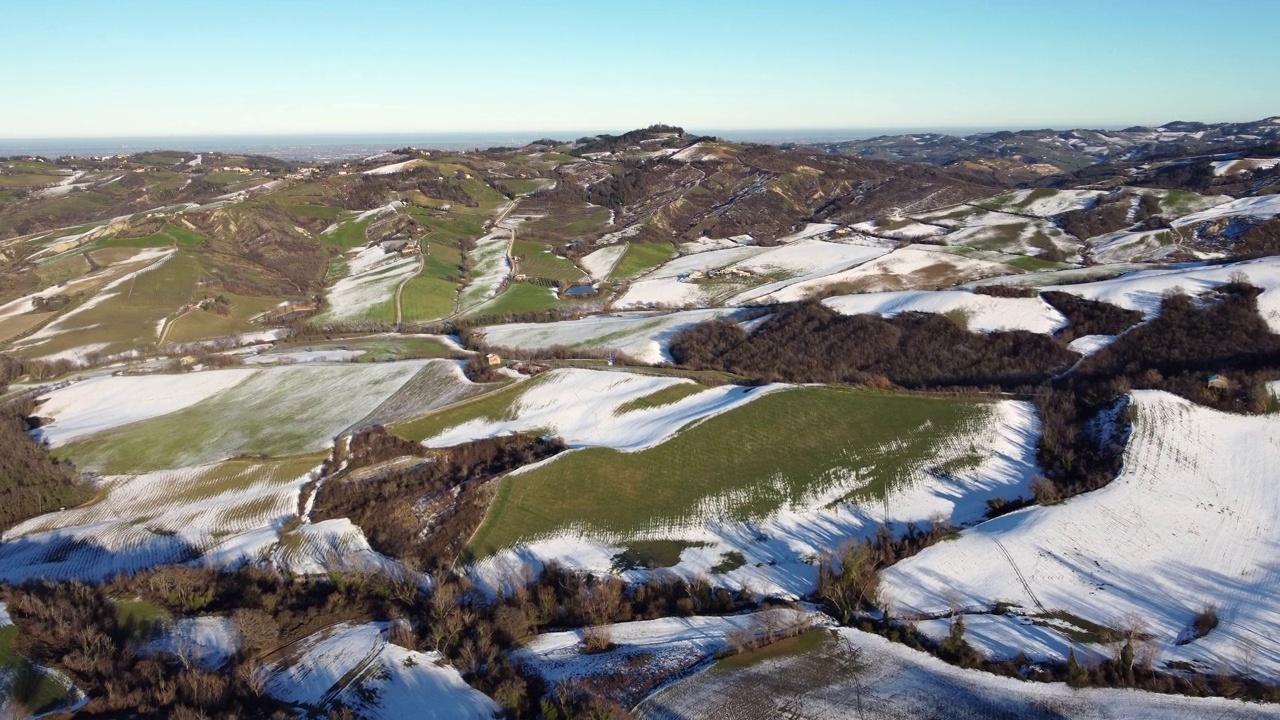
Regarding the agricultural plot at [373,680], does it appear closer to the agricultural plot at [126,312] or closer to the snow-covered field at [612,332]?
the snow-covered field at [612,332]

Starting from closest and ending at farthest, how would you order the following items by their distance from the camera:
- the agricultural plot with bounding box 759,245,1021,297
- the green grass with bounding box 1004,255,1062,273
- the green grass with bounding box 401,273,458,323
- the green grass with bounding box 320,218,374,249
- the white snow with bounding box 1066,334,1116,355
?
the white snow with bounding box 1066,334,1116,355 → the agricultural plot with bounding box 759,245,1021,297 → the green grass with bounding box 1004,255,1062,273 → the green grass with bounding box 401,273,458,323 → the green grass with bounding box 320,218,374,249

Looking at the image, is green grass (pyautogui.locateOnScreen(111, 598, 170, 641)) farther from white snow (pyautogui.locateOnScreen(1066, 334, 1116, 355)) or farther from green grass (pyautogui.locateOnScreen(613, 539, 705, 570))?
white snow (pyautogui.locateOnScreen(1066, 334, 1116, 355))

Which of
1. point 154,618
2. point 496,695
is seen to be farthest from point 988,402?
point 154,618

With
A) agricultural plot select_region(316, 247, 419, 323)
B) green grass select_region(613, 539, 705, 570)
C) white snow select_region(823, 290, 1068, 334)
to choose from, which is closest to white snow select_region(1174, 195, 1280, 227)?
white snow select_region(823, 290, 1068, 334)

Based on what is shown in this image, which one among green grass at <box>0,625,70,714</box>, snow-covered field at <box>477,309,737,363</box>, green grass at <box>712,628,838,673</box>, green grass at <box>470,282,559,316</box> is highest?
green grass at <box>470,282,559,316</box>

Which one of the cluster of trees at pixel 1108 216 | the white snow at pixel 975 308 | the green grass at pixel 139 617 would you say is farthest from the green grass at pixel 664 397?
the cluster of trees at pixel 1108 216

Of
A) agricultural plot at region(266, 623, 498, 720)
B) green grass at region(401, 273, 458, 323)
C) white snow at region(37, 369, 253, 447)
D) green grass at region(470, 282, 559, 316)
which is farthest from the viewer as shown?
green grass at region(470, 282, 559, 316)

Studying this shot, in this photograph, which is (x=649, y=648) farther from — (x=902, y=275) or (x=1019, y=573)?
(x=902, y=275)
